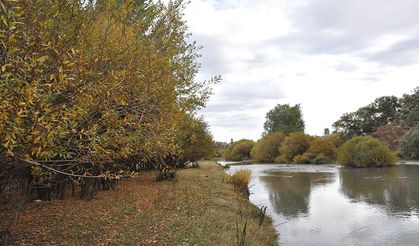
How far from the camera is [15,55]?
15.8ft

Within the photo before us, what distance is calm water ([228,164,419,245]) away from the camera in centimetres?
1422

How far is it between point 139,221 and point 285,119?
9227 centimetres

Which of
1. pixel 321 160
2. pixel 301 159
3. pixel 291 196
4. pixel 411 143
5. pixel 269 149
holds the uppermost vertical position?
pixel 269 149

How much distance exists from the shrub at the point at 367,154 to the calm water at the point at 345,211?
16.1 m

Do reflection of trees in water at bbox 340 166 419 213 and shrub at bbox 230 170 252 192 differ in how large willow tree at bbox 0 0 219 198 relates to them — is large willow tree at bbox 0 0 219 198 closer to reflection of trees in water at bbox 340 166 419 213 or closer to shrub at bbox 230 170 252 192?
shrub at bbox 230 170 252 192

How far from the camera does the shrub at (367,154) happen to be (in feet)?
152

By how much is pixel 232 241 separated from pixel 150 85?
4581mm

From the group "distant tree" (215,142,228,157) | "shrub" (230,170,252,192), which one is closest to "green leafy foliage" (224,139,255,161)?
"distant tree" (215,142,228,157)

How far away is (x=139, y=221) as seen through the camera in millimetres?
11891

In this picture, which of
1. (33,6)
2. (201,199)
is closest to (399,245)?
(201,199)

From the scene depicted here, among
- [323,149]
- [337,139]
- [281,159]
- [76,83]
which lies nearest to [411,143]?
[323,149]

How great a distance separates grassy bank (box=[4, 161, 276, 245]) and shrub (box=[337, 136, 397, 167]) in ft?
111

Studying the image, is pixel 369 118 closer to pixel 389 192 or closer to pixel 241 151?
pixel 241 151

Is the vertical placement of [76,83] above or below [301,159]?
above
